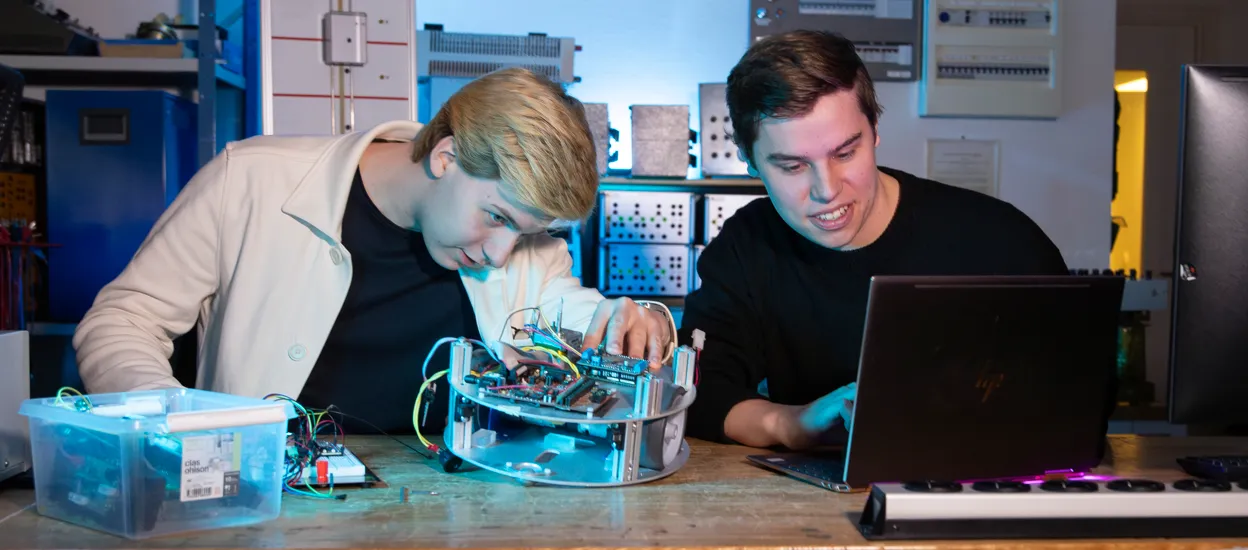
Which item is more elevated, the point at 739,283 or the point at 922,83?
the point at 922,83

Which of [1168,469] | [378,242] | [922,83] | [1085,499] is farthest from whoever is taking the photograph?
[922,83]

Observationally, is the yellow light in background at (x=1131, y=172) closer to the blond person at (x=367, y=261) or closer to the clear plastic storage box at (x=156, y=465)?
the blond person at (x=367, y=261)

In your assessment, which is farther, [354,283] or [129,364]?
[354,283]

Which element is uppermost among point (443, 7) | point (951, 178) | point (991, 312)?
point (443, 7)

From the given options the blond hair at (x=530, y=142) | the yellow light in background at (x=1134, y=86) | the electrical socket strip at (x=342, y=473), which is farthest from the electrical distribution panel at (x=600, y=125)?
the yellow light in background at (x=1134, y=86)

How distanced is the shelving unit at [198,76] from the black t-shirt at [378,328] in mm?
1589

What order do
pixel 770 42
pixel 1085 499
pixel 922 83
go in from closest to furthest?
pixel 1085 499 → pixel 770 42 → pixel 922 83

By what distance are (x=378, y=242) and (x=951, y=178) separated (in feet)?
10.1

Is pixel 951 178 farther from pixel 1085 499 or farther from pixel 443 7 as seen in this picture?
pixel 1085 499

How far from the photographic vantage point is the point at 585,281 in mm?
3660

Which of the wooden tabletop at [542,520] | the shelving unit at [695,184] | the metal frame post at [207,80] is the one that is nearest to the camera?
the wooden tabletop at [542,520]

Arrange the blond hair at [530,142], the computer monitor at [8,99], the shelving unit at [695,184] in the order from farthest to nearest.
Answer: the shelving unit at [695,184], the blond hair at [530,142], the computer monitor at [8,99]

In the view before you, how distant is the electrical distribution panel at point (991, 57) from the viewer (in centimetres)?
394

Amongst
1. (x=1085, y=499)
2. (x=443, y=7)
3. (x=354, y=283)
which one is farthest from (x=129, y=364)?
(x=443, y=7)
